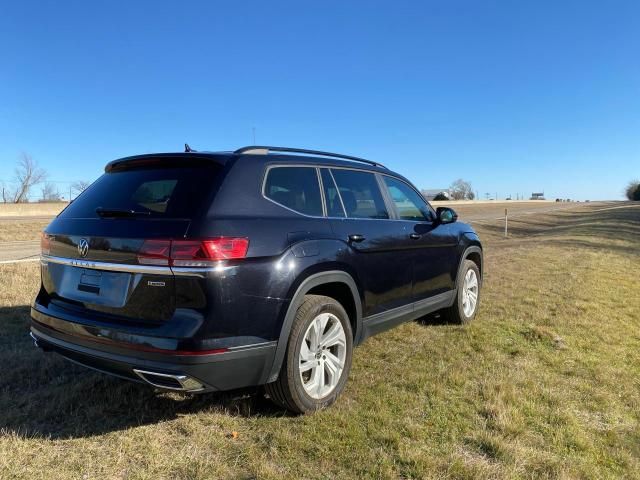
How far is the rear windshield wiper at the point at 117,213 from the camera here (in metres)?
2.97

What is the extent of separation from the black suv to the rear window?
0.01 m

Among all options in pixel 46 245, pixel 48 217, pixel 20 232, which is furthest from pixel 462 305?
pixel 48 217

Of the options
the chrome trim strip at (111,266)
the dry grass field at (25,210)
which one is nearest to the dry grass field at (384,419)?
the chrome trim strip at (111,266)

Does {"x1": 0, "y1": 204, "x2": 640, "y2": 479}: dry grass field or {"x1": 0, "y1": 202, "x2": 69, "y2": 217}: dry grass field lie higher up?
{"x1": 0, "y1": 202, "x2": 69, "y2": 217}: dry grass field

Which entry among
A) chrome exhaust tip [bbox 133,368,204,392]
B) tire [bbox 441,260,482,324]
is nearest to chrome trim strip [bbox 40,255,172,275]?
chrome exhaust tip [bbox 133,368,204,392]

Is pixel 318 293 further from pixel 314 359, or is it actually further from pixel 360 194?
pixel 360 194

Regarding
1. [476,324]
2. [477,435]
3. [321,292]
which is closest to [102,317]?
[321,292]

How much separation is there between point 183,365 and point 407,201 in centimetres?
303

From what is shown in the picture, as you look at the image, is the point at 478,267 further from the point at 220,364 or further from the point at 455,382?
the point at 220,364

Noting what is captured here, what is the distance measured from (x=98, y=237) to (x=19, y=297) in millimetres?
4490

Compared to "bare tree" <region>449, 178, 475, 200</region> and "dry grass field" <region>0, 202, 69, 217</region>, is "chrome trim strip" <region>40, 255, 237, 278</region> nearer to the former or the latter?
"dry grass field" <region>0, 202, 69, 217</region>

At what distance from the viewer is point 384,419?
10.7ft

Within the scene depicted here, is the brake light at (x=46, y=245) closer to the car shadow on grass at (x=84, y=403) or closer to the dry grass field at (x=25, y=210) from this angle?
the car shadow on grass at (x=84, y=403)

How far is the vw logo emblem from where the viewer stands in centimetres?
305
